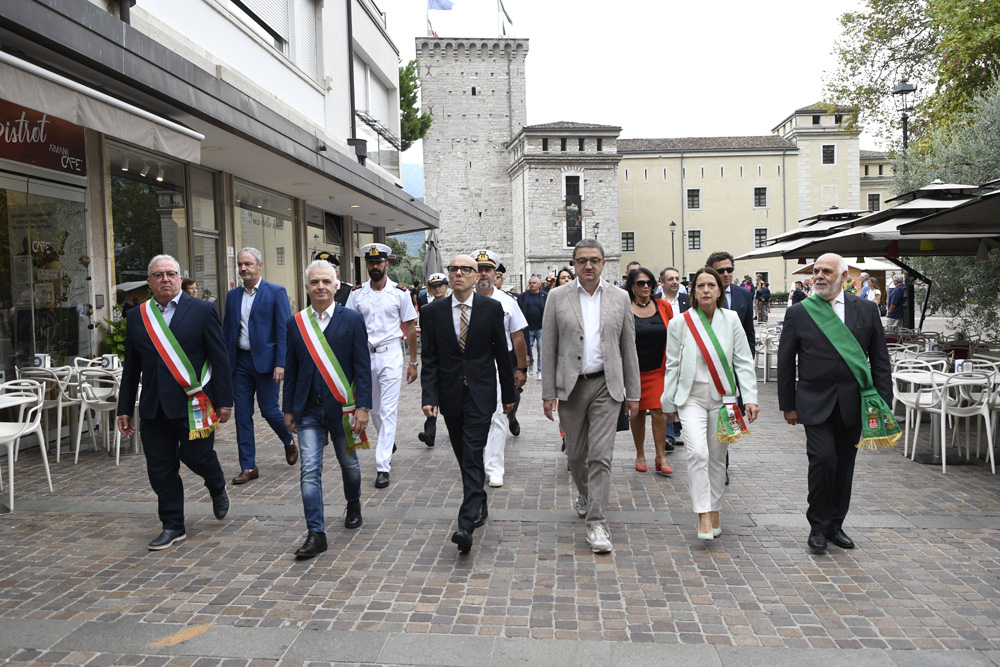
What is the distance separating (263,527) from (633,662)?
3.02 m

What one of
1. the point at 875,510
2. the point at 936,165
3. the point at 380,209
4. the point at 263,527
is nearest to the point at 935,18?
the point at 936,165

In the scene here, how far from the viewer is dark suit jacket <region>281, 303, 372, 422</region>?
4891mm

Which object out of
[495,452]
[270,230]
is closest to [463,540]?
[495,452]

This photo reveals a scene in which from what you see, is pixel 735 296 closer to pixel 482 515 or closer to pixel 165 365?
pixel 482 515

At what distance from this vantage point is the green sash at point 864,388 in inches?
184

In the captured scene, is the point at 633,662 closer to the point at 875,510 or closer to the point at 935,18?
the point at 875,510

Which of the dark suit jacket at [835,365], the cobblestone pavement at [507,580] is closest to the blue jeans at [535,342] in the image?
the cobblestone pavement at [507,580]

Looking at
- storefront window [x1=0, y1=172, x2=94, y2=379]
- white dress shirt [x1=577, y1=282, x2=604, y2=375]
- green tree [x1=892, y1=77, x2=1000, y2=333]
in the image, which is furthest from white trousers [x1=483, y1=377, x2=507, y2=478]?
green tree [x1=892, y1=77, x2=1000, y2=333]

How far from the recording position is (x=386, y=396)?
22.6 ft

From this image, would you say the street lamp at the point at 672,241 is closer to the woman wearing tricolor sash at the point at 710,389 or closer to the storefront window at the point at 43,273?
the storefront window at the point at 43,273

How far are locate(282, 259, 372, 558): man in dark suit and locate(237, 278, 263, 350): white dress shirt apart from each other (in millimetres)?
1888

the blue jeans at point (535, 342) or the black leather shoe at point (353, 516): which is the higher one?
the blue jeans at point (535, 342)

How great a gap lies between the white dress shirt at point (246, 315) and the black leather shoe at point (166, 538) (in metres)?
2.09

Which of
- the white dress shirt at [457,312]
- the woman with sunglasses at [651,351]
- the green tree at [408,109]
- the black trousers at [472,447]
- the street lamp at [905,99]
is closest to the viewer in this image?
the black trousers at [472,447]
